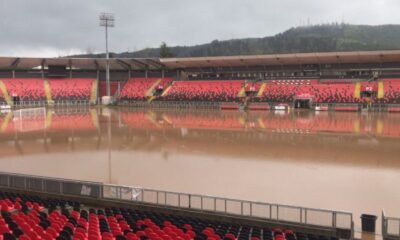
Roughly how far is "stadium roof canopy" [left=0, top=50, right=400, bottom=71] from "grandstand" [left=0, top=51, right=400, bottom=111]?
0.41ft

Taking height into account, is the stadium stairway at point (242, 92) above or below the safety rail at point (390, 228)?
above

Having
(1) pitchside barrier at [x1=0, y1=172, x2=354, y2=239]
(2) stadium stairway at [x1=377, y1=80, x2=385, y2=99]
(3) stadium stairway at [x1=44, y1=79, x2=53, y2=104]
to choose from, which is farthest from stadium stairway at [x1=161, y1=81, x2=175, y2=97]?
(1) pitchside barrier at [x1=0, y1=172, x2=354, y2=239]

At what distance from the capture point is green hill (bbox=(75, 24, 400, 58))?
149012 millimetres

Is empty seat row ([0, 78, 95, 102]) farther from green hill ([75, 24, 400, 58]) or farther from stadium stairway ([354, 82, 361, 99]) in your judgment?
green hill ([75, 24, 400, 58])

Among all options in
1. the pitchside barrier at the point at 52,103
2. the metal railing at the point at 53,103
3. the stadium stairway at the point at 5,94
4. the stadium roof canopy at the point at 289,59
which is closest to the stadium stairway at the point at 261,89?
the stadium roof canopy at the point at 289,59

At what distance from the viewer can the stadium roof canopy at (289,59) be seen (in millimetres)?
52428

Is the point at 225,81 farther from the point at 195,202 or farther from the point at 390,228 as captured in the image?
the point at 390,228

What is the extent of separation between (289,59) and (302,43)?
102167mm

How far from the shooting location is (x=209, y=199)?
11172mm

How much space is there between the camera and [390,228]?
9.30m

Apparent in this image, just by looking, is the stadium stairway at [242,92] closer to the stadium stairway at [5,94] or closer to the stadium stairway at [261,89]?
the stadium stairway at [261,89]

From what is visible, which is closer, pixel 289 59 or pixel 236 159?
pixel 236 159

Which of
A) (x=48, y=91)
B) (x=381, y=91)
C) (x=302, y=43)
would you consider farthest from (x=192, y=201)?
(x=302, y=43)

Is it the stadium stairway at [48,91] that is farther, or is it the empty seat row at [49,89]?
the stadium stairway at [48,91]
